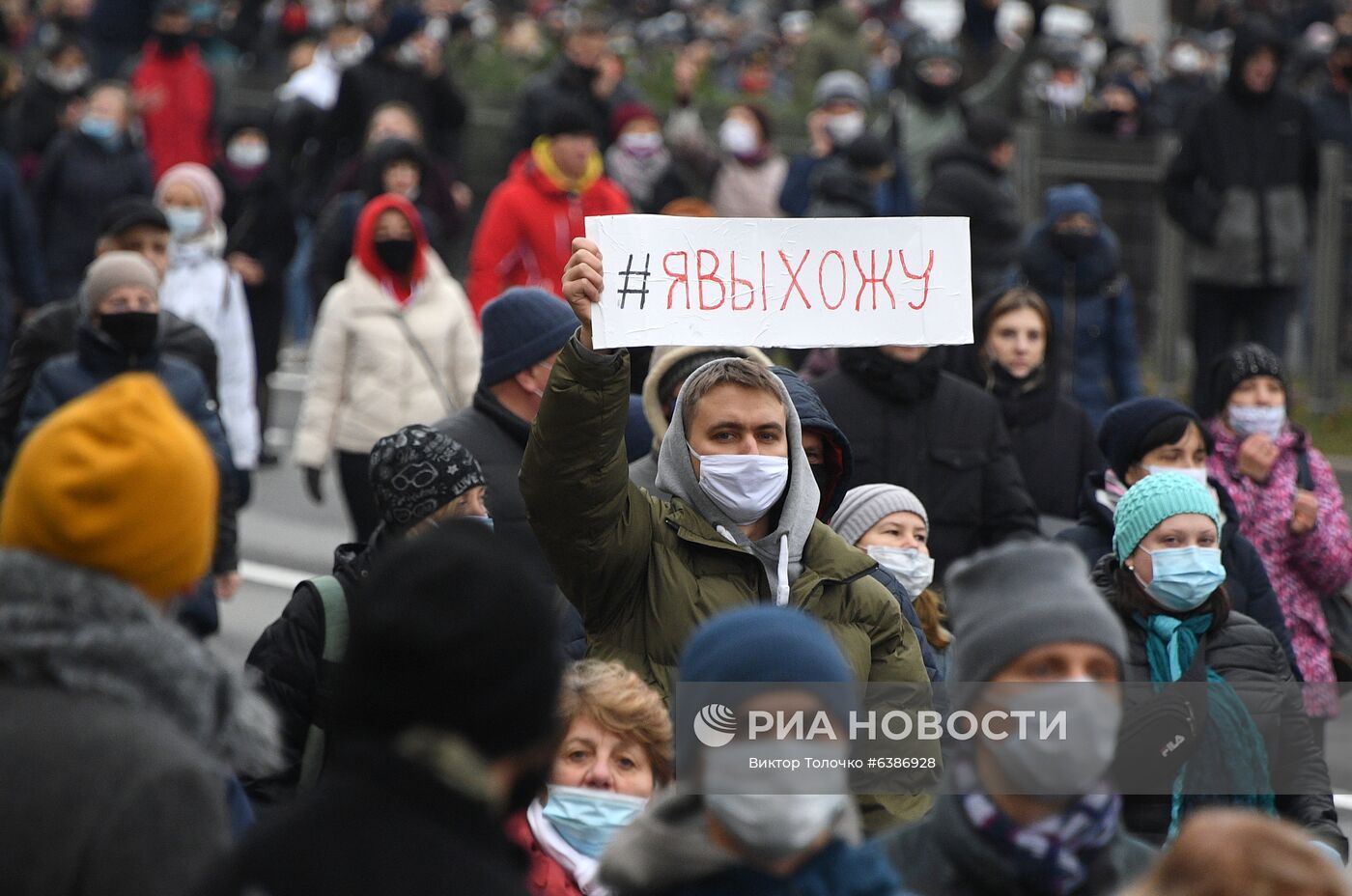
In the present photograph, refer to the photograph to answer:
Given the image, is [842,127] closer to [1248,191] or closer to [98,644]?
[1248,191]

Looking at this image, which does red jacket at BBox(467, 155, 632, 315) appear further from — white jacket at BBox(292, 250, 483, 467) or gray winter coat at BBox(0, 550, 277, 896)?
gray winter coat at BBox(0, 550, 277, 896)

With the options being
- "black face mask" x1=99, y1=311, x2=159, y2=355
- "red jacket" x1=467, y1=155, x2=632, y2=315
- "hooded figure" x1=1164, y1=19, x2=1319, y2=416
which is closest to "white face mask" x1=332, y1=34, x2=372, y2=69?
"red jacket" x1=467, y1=155, x2=632, y2=315

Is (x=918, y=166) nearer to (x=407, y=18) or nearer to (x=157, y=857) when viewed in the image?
(x=407, y=18)

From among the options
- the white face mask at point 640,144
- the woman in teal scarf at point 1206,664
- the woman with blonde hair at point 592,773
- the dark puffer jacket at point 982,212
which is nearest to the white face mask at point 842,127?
the white face mask at point 640,144

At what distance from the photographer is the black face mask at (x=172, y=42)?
16.6m

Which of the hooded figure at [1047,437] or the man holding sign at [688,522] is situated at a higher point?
the hooded figure at [1047,437]

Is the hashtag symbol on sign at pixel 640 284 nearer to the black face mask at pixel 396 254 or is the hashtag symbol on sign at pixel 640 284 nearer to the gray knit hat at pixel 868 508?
the gray knit hat at pixel 868 508

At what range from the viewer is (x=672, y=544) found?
4707 mm

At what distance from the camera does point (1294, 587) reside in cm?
774

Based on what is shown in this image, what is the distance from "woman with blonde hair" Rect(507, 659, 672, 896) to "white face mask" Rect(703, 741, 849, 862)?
1.23 meters

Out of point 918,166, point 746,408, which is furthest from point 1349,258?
point 746,408

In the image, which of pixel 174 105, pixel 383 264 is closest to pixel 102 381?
pixel 383 264

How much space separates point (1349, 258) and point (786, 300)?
30.2 ft

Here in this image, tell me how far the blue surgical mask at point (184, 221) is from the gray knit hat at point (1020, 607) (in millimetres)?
7734
